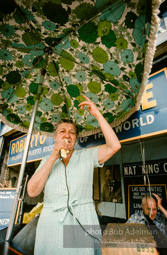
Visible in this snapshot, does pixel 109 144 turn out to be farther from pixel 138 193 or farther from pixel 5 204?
pixel 5 204

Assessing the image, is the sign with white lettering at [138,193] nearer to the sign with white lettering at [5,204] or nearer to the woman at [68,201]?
the woman at [68,201]

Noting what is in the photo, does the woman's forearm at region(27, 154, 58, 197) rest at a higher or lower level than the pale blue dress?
higher

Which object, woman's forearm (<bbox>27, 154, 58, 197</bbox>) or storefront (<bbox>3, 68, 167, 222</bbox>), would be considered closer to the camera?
woman's forearm (<bbox>27, 154, 58, 197</bbox>)

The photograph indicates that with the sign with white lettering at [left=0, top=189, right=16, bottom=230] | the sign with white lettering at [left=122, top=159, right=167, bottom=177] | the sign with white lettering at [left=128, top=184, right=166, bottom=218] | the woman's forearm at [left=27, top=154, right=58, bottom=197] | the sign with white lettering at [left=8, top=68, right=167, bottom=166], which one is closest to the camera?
the woman's forearm at [left=27, top=154, right=58, bottom=197]

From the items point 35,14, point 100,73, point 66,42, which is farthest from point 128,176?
point 35,14

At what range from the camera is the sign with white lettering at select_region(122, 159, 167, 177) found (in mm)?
2725

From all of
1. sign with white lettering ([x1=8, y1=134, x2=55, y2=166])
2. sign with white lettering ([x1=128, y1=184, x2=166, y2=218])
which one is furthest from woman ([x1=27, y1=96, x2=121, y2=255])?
sign with white lettering ([x1=8, y1=134, x2=55, y2=166])

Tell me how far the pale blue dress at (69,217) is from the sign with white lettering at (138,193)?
207cm

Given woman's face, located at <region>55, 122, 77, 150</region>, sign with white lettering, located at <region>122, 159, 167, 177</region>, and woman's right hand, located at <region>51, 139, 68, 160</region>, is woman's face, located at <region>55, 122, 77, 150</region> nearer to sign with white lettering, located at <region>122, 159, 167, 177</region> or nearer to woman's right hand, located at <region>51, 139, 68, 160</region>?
woman's right hand, located at <region>51, 139, 68, 160</region>

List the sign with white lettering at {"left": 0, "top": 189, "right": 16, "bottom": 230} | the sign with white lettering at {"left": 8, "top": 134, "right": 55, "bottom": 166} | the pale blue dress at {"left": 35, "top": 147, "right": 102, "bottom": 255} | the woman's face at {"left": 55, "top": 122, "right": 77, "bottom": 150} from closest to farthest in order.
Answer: the pale blue dress at {"left": 35, "top": 147, "right": 102, "bottom": 255}, the woman's face at {"left": 55, "top": 122, "right": 77, "bottom": 150}, the sign with white lettering at {"left": 0, "top": 189, "right": 16, "bottom": 230}, the sign with white lettering at {"left": 8, "top": 134, "right": 55, "bottom": 166}

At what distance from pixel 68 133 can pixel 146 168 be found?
2.28 meters

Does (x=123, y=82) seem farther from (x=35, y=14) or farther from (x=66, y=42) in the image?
(x=35, y=14)

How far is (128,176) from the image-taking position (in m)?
3.17

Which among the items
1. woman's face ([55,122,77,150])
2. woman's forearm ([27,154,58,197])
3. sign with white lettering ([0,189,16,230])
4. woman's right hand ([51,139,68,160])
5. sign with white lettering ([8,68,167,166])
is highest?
sign with white lettering ([8,68,167,166])
